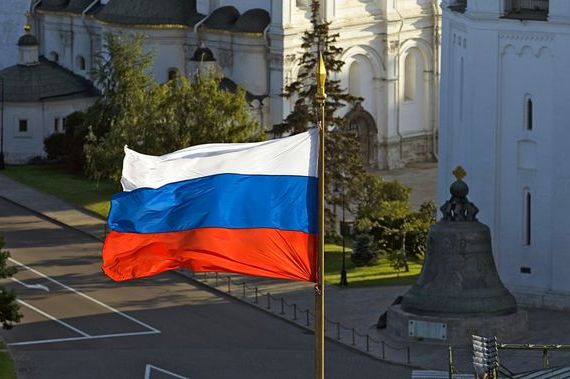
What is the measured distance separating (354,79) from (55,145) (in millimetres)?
13980

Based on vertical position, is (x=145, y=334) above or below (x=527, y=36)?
below

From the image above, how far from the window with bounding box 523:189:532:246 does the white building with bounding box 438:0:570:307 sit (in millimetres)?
31

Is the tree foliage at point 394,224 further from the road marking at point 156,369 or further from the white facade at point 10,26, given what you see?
the white facade at point 10,26

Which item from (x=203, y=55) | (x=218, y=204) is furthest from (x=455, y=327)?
(x=203, y=55)

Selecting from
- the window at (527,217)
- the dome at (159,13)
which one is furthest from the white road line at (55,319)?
the dome at (159,13)

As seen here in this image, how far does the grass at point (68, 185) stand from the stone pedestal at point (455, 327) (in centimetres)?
2502

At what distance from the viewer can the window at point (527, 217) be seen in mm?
66438

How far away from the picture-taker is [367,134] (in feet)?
319

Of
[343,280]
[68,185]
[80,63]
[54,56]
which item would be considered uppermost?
[54,56]

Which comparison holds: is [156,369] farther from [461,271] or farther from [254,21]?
[254,21]

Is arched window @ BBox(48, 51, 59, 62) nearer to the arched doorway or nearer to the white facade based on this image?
the white facade

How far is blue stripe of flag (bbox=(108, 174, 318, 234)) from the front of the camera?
37156mm

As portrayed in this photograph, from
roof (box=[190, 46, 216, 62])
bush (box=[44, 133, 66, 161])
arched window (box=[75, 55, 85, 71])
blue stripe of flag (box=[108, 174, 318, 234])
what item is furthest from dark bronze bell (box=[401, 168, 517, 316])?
arched window (box=[75, 55, 85, 71])

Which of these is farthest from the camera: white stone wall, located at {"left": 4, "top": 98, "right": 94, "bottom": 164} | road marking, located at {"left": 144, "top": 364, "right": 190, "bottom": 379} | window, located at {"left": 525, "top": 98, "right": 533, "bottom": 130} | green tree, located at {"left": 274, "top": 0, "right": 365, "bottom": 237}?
white stone wall, located at {"left": 4, "top": 98, "right": 94, "bottom": 164}
